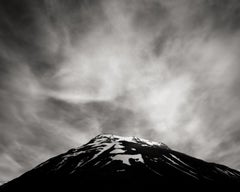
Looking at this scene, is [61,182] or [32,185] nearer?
[61,182]

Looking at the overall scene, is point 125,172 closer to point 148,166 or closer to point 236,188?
point 148,166

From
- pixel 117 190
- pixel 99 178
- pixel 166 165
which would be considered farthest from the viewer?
pixel 166 165

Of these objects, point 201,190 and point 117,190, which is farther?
point 201,190

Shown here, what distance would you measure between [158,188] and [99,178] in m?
26.0

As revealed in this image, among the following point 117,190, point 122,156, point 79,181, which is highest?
point 122,156

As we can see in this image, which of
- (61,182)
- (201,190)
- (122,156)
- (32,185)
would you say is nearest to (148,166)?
(122,156)

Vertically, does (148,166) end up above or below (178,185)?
above

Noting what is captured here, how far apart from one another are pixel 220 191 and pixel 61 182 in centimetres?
6682

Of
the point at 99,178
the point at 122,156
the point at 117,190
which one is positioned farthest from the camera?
the point at 122,156

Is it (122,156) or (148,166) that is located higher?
(122,156)

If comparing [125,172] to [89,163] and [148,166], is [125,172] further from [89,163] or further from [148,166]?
[89,163]

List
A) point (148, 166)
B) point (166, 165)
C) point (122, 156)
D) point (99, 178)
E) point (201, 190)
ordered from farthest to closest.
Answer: point (122, 156), point (166, 165), point (148, 166), point (99, 178), point (201, 190)

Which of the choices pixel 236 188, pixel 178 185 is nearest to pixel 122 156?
pixel 178 185

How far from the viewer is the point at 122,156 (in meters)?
113
